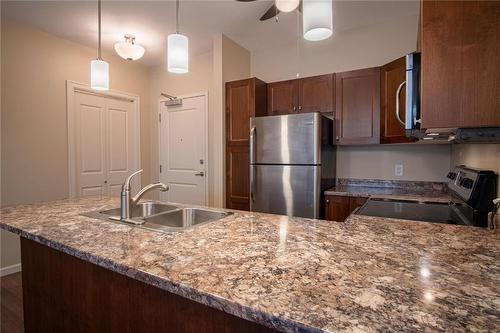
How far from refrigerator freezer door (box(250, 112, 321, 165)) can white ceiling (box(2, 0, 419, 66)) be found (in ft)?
3.37

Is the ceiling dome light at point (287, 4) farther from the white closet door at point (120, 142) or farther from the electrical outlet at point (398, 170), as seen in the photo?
the white closet door at point (120, 142)

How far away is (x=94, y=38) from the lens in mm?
3205

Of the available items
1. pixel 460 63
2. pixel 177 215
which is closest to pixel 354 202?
pixel 177 215

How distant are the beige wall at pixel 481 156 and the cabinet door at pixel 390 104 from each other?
1.61 ft

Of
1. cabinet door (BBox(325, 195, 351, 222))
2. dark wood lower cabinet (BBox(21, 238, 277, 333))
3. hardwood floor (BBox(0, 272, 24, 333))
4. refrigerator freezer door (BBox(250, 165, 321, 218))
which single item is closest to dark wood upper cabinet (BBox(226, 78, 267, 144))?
refrigerator freezer door (BBox(250, 165, 321, 218))

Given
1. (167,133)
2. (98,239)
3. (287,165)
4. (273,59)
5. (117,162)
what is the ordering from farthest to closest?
(167,133) → (117,162) → (273,59) → (287,165) → (98,239)

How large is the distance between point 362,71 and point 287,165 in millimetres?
1183

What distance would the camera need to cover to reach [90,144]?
3514 mm

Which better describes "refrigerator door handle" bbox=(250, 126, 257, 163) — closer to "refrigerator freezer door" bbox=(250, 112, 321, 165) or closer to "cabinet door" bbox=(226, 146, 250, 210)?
"refrigerator freezer door" bbox=(250, 112, 321, 165)

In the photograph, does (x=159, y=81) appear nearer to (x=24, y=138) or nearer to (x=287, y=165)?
(x=24, y=138)

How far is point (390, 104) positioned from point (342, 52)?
94cm

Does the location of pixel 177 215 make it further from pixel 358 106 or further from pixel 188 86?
pixel 188 86

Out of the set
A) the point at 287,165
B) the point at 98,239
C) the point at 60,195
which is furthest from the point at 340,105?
the point at 60,195

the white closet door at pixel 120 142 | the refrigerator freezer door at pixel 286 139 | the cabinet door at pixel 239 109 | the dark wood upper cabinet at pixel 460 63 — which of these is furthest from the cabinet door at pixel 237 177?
the dark wood upper cabinet at pixel 460 63
